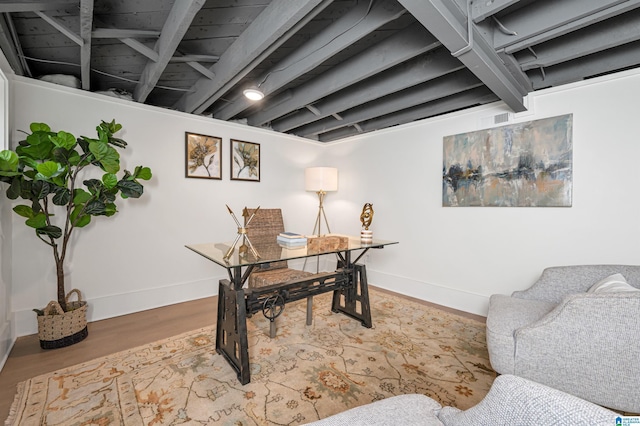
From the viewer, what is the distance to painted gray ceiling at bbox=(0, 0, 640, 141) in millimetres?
1595

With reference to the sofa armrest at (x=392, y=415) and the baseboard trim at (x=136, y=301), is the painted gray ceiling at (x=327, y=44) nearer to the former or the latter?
the sofa armrest at (x=392, y=415)

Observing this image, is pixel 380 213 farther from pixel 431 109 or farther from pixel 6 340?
pixel 6 340

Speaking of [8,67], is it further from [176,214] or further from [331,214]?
[331,214]

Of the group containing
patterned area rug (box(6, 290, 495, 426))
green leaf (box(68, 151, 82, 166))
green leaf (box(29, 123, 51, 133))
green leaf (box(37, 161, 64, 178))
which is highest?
green leaf (box(29, 123, 51, 133))

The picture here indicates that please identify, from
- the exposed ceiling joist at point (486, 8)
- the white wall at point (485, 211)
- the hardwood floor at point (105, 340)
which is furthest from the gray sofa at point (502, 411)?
the white wall at point (485, 211)

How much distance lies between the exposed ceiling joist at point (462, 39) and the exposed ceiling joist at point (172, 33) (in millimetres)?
1141

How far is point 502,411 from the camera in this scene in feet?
2.32

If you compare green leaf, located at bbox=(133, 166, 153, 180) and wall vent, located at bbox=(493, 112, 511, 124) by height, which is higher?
wall vent, located at bbox=(493, 112, 511, 124)

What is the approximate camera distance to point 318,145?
A: 4.67 meters

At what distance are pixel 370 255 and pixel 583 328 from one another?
9.07 ft

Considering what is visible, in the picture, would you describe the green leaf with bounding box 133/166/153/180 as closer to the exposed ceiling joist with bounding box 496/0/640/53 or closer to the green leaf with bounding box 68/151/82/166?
the green leaf with bounding box 68/151/82/166

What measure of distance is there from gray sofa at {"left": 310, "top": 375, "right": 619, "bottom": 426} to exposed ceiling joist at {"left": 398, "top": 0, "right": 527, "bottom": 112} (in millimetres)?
1542

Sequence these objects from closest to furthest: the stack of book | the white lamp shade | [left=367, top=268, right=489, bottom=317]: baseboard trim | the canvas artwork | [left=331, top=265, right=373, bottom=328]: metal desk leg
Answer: the stack of book
the canvas artwork
[left=331, top=265, right=373, bottom=328]: metal desk leg
[left=367, top=268, right=489, bottom=317]: baseboard trim
the white lamp shade

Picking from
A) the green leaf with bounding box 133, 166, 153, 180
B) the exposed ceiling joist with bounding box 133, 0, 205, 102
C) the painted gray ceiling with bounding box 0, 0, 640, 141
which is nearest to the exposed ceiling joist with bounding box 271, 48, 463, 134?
the painted gray ceiling with bounding box 0, 0, 640, 141
